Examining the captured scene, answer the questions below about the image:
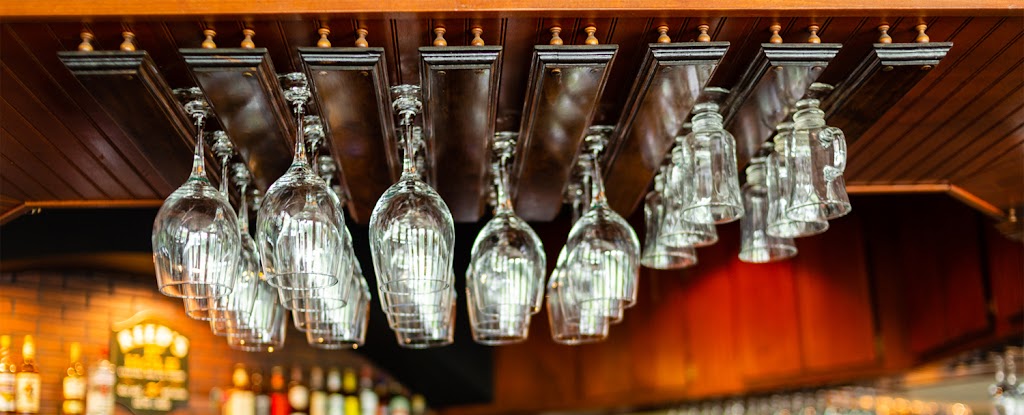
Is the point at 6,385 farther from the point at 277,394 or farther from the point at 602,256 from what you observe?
the point at 277,394

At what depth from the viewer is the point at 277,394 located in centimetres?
520

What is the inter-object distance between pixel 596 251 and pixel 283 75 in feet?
2.10

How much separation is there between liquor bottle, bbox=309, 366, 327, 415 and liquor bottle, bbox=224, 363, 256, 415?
0.39 meters

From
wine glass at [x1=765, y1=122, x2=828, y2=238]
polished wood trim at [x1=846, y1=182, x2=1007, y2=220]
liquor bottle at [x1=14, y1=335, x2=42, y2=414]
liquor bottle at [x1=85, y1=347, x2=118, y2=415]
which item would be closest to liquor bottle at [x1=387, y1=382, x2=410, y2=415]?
liquor bottle at [x1=85, y1=347, x2=118, y2=415]

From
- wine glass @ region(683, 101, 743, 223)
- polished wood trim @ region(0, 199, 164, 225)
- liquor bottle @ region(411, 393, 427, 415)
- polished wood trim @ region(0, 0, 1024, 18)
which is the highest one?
polished wood trim @ region(0, 0, 1024, 18)

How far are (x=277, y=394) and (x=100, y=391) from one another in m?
1.20

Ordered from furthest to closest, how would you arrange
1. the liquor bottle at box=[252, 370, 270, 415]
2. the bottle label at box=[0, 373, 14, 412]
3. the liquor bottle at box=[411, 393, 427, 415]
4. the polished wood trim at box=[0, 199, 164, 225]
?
the liquor bottle at box=[411, 393, 427, 415]
the liquor bottle at box=[252, 370, 270, 415]
the bottle label at box=[0, 373, 14, 412]
the polished wood trim at box=[0, 199, 164, 225]

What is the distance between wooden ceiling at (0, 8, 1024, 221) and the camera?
159cm

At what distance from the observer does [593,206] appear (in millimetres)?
2021

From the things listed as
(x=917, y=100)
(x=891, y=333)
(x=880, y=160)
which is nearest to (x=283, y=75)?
(x=917, y=100)

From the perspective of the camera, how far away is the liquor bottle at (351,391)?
219 inches

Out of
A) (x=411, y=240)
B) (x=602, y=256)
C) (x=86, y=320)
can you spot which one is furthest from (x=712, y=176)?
(x=86, y=320)

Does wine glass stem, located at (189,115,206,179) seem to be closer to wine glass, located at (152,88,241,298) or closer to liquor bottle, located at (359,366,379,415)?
wine glass, located at (152,88,241,298)

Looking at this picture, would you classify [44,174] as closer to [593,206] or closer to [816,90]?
[593,206]
